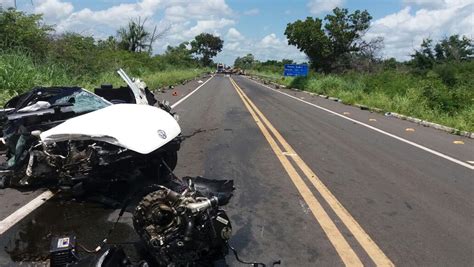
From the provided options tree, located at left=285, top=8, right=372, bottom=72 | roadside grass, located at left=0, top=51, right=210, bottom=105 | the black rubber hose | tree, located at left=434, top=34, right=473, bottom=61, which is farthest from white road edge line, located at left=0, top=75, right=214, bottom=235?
tree, located at left=434, top=34, right=473, bottom=61

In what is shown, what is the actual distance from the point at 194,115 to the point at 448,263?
1219cm

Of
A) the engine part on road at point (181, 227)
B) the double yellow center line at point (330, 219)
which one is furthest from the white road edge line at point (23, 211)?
the double yellow center line at point (330, 219)

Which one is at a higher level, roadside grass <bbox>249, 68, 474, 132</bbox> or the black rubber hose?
the black rubber hose

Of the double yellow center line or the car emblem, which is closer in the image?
the double yellow center line

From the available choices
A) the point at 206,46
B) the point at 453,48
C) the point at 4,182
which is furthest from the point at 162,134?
the point at 206,46

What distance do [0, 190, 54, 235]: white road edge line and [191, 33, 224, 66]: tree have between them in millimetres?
123174

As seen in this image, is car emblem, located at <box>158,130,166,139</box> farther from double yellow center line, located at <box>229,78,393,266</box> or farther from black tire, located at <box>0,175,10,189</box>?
black tire, located at <box>0,175,10,189</box>

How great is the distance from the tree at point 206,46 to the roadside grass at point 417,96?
325 feet

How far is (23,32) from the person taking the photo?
59.6 ft

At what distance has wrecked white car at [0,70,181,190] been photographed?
4906mm

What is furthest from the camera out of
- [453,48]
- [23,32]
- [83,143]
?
[453,48]

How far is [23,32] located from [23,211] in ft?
48.6

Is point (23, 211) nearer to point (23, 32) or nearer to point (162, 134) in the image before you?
point (162, 134)

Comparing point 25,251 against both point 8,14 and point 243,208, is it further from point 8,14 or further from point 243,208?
point 8,14
